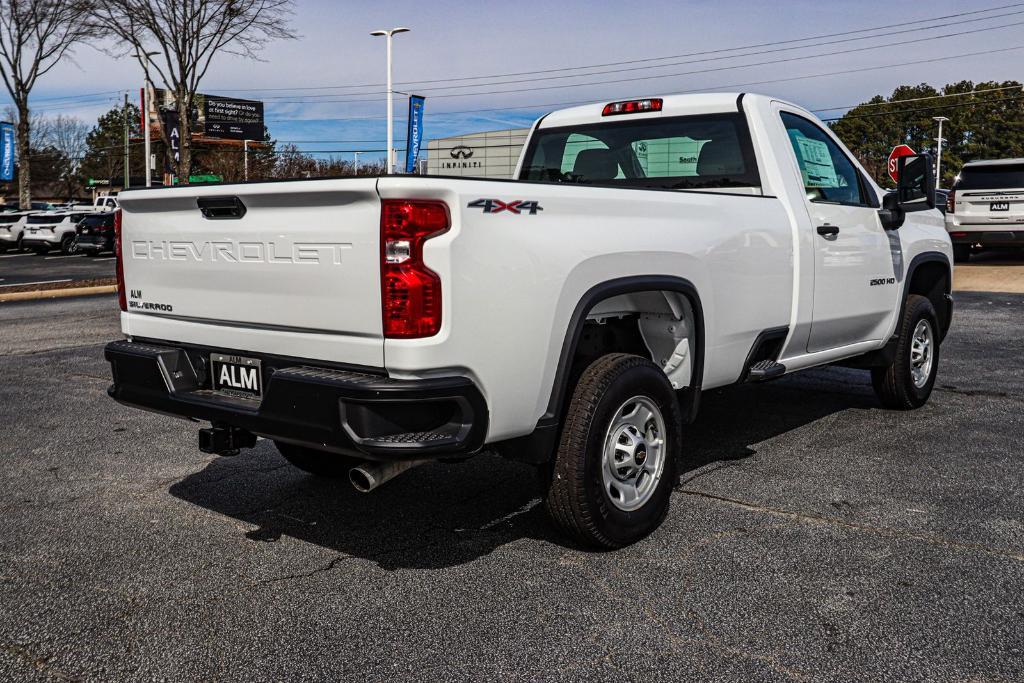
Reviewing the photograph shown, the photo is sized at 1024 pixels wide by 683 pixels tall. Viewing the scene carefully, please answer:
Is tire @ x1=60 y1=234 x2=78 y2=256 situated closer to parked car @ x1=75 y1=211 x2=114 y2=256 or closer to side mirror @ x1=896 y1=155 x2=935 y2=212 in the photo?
parked car @ x1=75 y1=211 x2=114 y2=256

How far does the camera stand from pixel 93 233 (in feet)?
95.3

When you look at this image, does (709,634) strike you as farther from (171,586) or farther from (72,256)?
(72,256)

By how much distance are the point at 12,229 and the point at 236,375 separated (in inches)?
1261

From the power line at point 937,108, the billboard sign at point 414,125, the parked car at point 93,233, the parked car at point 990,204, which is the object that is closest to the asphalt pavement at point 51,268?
the parked car at point 93,233

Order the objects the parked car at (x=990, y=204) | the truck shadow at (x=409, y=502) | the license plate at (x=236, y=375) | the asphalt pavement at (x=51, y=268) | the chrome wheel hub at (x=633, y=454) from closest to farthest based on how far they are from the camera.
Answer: the license plate at (x=236, y=375)
the chrome wheel hub at (x=633, y=454)
the truck shadow at (x=409, y=502)
the parked car at (x=990, y=204)
the asphalt pavement at (x=51, y=268)

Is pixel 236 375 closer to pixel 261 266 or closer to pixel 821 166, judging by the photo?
pixel 261 266

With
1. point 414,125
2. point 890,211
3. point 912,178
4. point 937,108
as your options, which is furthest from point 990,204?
point 937,108

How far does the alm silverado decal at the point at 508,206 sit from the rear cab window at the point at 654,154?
2.11 metres

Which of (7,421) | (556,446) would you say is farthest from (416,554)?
(7,421)

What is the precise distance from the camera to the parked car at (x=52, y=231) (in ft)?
99.6

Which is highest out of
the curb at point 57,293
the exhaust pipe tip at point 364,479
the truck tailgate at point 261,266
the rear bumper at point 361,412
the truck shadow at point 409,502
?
the truck tailgate at point 261,266

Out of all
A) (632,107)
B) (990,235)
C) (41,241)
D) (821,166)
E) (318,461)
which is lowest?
(318,461)

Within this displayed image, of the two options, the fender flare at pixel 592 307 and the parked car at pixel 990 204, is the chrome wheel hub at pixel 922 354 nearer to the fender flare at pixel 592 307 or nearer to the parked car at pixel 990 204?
the fender flare at pixel 592 307

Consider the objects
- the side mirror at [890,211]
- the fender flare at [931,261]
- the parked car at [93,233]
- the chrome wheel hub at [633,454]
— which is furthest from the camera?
the parked car at [93,233]
